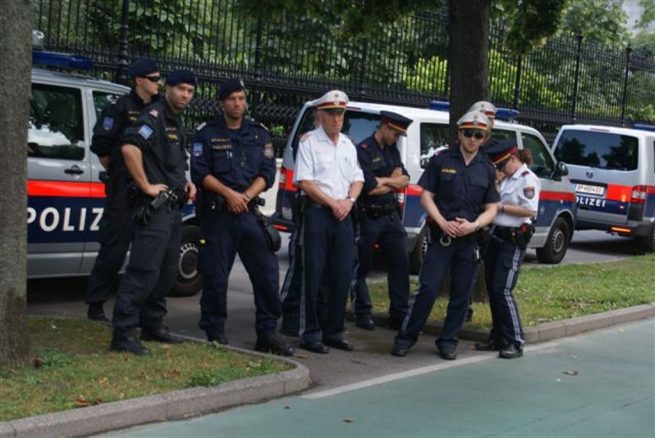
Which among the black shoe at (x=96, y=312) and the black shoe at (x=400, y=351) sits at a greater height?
the black shoe at (x=96, y=312)

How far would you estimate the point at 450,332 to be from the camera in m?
8.74

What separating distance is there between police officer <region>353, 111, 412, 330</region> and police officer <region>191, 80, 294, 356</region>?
143cm

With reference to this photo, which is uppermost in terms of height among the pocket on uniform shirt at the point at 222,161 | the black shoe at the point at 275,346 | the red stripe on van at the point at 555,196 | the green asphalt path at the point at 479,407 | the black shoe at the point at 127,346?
the pocket on uniform shirt at the point at 222,161

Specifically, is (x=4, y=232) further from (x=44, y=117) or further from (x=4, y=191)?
(x=44, y=117)

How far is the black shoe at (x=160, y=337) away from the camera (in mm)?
8062

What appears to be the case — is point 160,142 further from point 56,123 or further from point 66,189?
point 56,123

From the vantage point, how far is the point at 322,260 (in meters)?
8.56

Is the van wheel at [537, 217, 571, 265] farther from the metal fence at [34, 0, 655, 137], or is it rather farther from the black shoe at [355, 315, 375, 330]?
the black shoe at [355, 315, 375, 330]

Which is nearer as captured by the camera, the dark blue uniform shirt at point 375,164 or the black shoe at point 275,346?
the black shoe at point 275,346

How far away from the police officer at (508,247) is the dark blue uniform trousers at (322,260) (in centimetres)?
123

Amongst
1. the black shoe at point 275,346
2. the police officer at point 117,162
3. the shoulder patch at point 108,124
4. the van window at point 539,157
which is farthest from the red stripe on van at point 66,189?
the van window at point 539,157

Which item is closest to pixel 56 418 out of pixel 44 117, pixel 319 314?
pixel 319 314

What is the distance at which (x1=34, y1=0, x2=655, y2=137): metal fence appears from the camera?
45.7 ft

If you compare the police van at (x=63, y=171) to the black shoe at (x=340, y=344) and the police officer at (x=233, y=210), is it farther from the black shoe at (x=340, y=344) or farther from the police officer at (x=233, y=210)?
the black shoe at (x=340, y=344)
